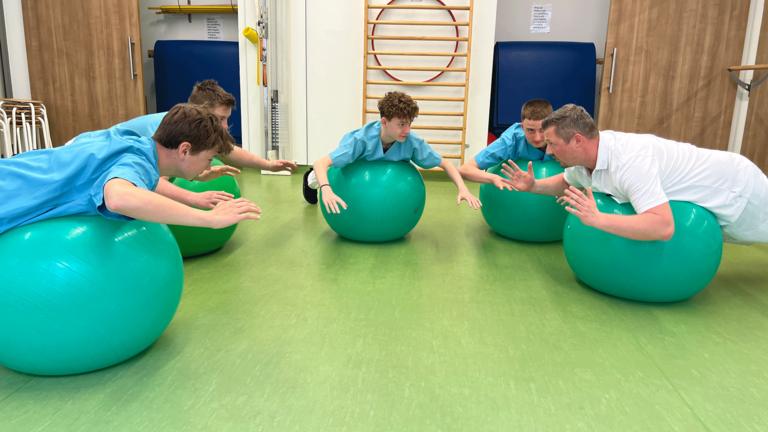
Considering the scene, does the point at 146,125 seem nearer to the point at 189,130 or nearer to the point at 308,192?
the point at 189,130

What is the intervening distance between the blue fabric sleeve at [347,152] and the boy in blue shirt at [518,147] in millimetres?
680

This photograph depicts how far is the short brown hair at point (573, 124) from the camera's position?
195 cm

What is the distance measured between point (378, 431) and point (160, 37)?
659cm

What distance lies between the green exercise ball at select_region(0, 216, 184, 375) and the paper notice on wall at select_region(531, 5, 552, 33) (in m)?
5.50

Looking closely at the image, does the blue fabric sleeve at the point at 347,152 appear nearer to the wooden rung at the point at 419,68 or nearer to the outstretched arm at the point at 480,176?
the outstretched arm at the point at 480,176

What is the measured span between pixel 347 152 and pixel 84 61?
4614 millimetres

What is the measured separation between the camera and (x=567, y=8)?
568 cm

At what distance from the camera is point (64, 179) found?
1356 millimetres

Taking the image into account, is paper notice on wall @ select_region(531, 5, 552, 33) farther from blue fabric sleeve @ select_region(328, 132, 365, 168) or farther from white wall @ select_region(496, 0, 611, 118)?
blue fabric sleeve @ select_region(328, 132, 365, 168)

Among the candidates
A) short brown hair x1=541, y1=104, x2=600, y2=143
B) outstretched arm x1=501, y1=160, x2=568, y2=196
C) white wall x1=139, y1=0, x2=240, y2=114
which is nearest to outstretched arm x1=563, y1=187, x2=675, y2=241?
short brown hair x1=541, y1=104, x2=600, y2=143

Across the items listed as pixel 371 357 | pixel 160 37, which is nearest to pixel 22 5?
pixel 160 37

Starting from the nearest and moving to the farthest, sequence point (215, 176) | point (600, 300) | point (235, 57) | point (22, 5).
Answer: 1. point (600, 300)
2. point (215, 176)
3. point (22, 5)
4. point (235, 57)

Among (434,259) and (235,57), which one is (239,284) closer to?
(434,259)

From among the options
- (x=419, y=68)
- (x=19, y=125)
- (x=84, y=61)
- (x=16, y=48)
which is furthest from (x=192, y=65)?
(x=419, y=68)
